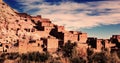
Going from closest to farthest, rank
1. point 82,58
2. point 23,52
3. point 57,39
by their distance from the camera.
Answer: point 23,52 → point 57,39 → point 82,58

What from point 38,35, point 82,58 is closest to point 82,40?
point 82,58

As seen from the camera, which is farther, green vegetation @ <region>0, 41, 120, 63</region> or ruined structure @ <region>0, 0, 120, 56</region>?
ruined structure @ <region>0, 0, 120, 56</region>

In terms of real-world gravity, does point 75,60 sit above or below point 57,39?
below

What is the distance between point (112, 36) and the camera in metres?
51.2

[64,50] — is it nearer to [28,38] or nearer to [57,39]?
[57,39]

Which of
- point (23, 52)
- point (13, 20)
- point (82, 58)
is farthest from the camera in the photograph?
point (13, 20)

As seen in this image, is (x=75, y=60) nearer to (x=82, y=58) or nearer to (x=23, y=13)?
(x=82, y=58)

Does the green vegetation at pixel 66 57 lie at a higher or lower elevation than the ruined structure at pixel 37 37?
lower

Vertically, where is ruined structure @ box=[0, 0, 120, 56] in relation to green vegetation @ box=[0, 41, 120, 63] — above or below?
above

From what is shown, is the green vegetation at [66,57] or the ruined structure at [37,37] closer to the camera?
the green vegetation at [66,57]

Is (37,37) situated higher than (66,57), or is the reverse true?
(37,37)

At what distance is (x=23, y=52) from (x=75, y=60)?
7878mm

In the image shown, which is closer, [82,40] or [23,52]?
[23,52]

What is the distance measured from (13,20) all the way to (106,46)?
14435 mm
